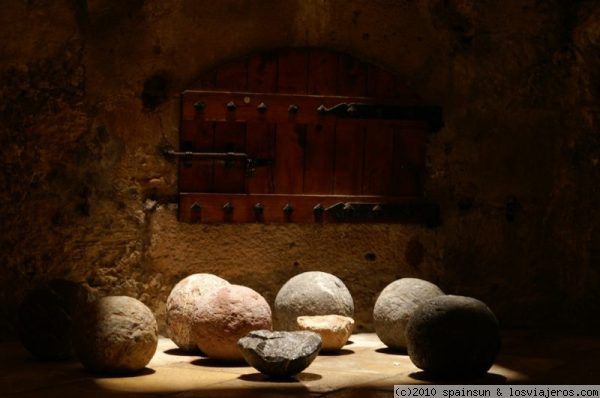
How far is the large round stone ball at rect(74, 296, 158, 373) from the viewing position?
491 cm

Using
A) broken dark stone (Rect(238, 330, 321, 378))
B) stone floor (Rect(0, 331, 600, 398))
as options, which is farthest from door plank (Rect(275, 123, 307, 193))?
broken dark stone (Rect(238, 330, 321, 378))

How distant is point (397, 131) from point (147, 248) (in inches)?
92.2

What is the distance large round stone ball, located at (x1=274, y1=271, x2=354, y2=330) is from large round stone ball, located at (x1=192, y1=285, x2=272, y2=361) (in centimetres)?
58

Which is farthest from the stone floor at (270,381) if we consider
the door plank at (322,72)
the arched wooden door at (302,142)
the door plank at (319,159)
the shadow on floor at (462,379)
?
the door plank at (322,72)

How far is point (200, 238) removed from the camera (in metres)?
6.78

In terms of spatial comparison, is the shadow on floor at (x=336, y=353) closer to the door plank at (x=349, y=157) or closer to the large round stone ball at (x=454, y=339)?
the large round stone ball at (x=454, y=339)

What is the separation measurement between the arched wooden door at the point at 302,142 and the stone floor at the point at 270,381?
1.35m

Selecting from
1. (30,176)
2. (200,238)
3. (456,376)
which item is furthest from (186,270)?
(456,376)

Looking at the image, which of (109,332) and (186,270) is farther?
(186,270)

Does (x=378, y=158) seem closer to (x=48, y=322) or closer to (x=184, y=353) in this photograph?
(x=184, y=353)

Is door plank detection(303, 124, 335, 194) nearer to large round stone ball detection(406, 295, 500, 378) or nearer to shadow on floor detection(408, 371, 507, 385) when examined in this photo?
large round stone ball detection(406, 295, 500, 378)

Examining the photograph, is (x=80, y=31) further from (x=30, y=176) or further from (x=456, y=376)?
(x=456, y=376)

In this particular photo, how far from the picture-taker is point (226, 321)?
535 cm

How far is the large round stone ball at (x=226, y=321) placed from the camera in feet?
17.5
